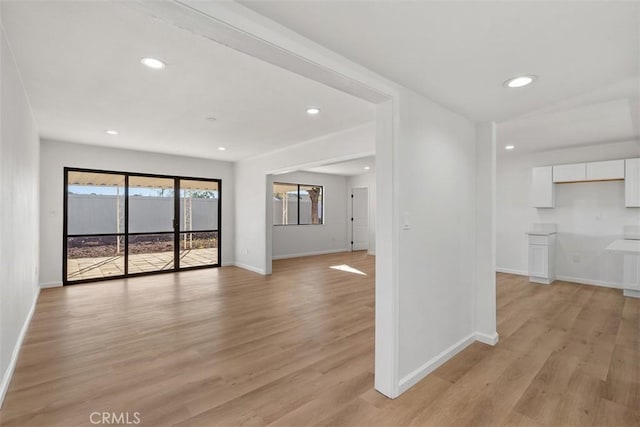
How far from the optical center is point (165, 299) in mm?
4535

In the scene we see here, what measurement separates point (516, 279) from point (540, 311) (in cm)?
192

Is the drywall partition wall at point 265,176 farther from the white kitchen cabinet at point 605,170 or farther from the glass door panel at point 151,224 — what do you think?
the white kitchen cabinet at point 605,170

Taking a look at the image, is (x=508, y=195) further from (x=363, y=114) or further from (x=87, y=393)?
(x=87, y=393)

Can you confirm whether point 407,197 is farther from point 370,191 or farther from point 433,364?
point 370,191

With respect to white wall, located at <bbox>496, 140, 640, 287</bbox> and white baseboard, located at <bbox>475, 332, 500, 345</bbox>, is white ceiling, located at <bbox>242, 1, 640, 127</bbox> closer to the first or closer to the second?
white baseboard, located at <bbox>475, 332, 500, 345</bbox>

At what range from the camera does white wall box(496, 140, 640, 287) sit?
5.14 metres

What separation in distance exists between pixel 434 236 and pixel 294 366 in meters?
1.64

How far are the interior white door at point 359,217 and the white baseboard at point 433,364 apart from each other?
6983mm

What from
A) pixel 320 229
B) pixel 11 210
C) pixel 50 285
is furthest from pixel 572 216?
pixel 50 285

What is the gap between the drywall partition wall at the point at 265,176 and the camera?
4.44 m

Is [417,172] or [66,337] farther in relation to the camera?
[66,337]

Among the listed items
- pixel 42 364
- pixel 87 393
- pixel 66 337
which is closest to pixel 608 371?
pixel 87 393

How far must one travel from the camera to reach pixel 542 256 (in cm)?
544

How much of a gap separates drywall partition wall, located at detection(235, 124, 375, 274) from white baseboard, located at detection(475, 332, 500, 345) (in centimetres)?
250
